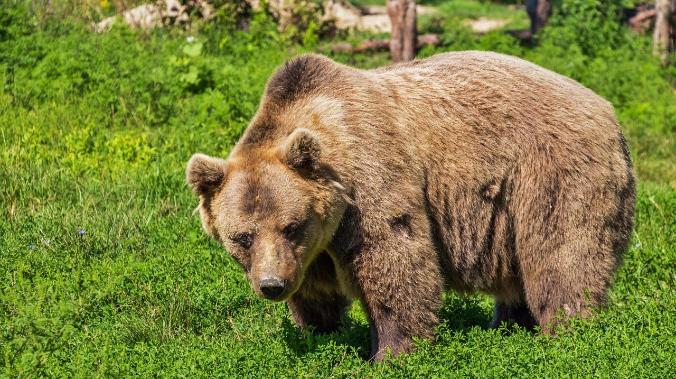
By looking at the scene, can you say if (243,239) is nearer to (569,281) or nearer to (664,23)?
(569,281)

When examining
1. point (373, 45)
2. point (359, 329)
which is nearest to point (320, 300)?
point (359, 329)

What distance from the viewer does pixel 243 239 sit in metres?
6.05

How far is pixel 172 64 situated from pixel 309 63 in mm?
5407

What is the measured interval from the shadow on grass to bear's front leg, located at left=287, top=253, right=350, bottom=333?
0.21ft

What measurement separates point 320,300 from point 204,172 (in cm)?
115

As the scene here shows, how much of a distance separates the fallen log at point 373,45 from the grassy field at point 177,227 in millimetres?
229

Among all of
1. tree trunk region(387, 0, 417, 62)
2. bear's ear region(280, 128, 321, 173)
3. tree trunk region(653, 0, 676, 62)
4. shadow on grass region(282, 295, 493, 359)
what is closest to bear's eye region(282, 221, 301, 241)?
bear's ear region(280, 128, 321, 173)

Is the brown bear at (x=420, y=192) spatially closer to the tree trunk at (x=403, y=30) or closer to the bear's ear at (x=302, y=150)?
the bear's ear at (x=302, y=150)

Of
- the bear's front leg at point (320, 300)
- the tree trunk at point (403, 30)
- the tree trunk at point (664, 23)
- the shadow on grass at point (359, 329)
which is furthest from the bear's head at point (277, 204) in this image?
the tree trunk at point (664, 23)

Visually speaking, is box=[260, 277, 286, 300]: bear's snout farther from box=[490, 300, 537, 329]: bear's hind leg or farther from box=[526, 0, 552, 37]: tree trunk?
box=[526, 0, 552, 37]: tree trunk

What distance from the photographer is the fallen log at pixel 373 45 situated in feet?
48.2

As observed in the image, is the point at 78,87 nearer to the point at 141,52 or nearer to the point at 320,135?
the point at 141,52

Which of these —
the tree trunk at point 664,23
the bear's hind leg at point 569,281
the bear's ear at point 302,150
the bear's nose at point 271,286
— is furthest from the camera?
the tree trunk at point 664,23

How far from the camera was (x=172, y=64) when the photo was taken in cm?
1167
